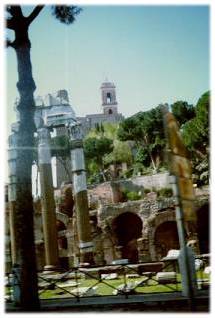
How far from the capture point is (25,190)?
7660 mm

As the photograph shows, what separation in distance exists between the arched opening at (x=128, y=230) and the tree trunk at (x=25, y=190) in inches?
649

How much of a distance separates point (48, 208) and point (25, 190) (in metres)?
5.98

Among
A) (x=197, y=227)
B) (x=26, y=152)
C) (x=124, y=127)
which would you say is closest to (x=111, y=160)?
(x=124, y=127)

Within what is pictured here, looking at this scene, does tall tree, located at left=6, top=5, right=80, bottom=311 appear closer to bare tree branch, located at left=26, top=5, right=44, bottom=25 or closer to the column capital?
bare tree branch, located at left=26, top=5, right=44, bottom=25

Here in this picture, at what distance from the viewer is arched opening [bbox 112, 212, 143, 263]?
24.0m

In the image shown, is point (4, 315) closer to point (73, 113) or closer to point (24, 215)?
point (24, 215)

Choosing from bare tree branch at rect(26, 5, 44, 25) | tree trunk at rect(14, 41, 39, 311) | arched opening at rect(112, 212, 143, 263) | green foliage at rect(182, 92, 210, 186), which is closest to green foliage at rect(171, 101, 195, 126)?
green foliage at rect(182, 92, 210, 186)

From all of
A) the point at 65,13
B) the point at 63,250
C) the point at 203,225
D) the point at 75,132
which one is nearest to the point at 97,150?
the point at 63,250

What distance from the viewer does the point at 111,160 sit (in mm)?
37812


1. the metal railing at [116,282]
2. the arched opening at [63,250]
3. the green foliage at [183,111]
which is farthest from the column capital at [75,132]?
the green foliage at [183,111]

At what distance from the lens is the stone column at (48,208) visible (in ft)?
43.5

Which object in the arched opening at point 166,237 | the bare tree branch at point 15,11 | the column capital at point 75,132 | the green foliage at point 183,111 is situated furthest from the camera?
the green foliage at point 183,111

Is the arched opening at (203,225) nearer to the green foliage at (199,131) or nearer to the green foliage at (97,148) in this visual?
the green foliage at (199,131)

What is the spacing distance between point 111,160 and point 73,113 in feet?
76.4
